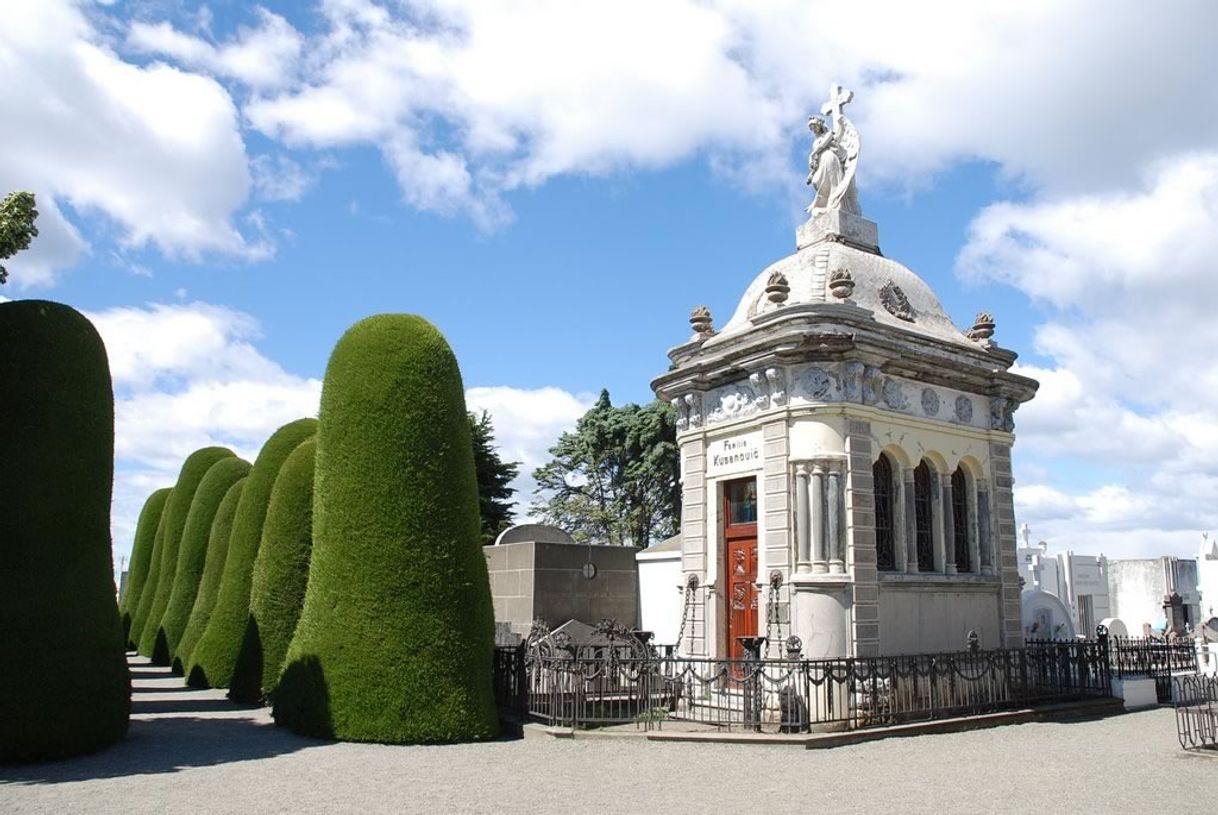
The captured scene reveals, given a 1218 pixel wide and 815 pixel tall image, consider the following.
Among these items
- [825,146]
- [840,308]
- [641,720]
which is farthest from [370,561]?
[825,146]

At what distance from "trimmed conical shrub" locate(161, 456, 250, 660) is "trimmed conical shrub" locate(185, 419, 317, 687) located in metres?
5.01

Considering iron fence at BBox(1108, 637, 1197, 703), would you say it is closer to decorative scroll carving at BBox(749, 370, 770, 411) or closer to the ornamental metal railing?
the ornamental metal railing

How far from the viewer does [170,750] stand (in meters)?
11.5

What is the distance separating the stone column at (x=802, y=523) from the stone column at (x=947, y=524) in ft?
9.98

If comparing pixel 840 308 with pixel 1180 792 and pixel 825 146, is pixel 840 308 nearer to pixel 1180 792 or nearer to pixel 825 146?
pixel 825 146

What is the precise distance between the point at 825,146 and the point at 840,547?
8.17 metres

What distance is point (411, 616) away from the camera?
38.8 ft

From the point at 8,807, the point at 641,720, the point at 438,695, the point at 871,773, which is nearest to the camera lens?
the point at 8,807

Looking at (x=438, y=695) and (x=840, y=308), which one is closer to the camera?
(x=438, y=695)

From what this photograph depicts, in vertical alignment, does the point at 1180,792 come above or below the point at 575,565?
below

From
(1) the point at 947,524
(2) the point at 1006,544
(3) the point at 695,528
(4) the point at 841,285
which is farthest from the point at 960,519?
(4) the point at 841,285

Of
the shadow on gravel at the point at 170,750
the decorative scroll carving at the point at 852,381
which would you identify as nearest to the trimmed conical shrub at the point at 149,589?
the shadow on gravel at the point at 170,750

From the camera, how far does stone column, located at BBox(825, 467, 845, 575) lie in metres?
13.5

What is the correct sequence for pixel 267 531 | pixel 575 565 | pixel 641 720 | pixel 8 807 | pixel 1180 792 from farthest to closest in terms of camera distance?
1. pixel 575 565
2. pixel 267 531
3. pixel 641 720
4. pixel 1180 792
5. pixel 8 807
